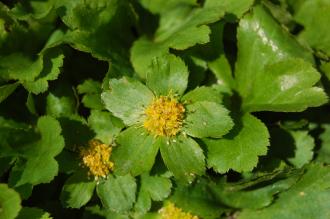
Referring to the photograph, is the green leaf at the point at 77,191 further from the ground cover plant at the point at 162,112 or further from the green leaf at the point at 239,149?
the green leaf at the point at 239,149

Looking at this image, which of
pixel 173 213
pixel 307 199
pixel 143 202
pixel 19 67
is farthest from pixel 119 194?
pixel 307 199

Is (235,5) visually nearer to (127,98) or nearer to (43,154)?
(127,98)

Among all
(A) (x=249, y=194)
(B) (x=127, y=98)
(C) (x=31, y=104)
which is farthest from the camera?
(A) (x=249, y=194)

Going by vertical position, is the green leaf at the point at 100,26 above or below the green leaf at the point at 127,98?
above

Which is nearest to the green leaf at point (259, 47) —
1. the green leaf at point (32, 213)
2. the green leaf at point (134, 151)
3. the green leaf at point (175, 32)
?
the green leaf at point (175, 32)

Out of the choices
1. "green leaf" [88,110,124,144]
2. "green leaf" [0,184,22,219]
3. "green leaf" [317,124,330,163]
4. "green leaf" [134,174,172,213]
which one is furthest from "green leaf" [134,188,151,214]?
"green leaf" [317,124,330,163]

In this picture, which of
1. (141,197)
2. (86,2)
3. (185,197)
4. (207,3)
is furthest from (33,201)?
(207,3)
